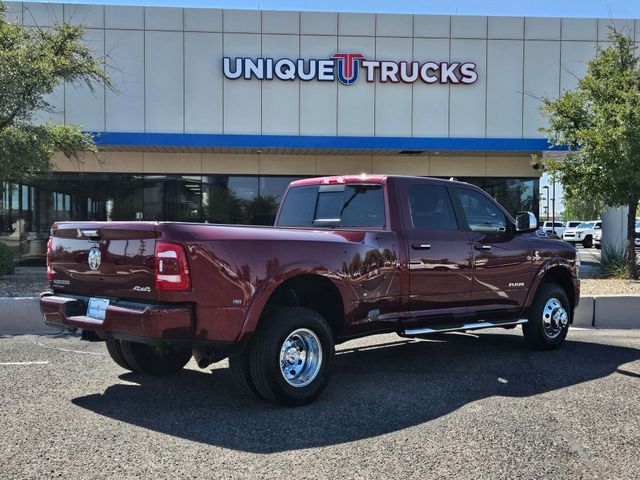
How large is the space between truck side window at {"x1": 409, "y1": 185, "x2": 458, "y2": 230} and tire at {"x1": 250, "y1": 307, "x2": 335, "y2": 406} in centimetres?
169

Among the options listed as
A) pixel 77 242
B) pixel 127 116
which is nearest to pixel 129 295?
pixel 77 242

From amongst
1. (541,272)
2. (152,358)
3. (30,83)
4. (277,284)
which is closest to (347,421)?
(277,284)

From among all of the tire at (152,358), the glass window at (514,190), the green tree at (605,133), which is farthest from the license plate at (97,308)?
the glass window at (514,190)

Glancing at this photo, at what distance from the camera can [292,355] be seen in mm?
5043

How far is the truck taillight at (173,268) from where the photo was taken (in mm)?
4391

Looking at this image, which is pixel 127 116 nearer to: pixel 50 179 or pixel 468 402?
pixel 50 179

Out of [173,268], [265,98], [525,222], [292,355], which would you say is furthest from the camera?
[265,98]

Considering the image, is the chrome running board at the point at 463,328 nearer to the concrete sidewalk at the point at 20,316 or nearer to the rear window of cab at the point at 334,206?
the rear window of cab at the point at 334,206

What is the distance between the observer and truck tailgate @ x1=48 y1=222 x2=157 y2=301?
14.8 ft

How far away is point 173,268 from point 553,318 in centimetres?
493

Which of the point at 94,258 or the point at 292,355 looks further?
the point at 292,355

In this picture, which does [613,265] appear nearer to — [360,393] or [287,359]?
[360,393]

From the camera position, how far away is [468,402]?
514 centimetres

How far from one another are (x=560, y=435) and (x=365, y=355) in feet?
9.83
